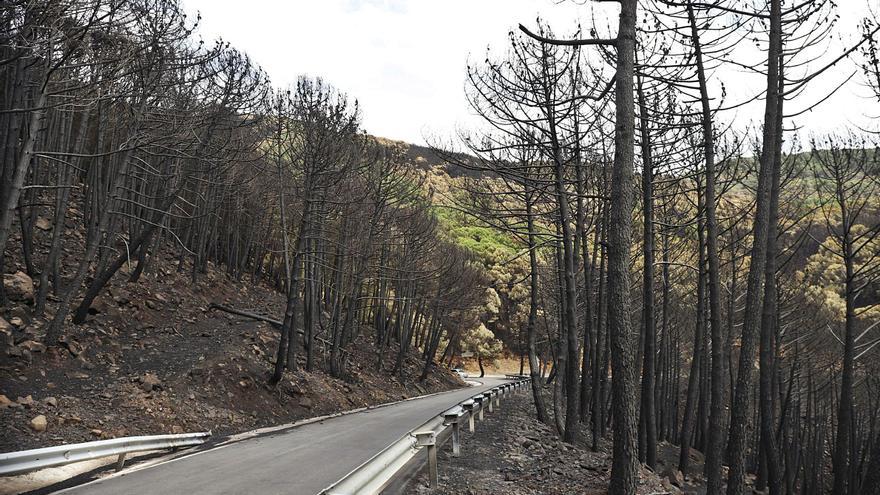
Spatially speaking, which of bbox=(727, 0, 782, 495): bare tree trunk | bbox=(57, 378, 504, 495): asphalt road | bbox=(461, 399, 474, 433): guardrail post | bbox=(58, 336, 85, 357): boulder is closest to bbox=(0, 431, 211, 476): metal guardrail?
bbox=(57, 378, 504, 495): asphalt road

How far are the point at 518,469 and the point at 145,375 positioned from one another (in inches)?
357

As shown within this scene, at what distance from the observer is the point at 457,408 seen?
1034 cm

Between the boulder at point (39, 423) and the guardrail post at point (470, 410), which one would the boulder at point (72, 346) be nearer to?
the boulder at point (39, 423)

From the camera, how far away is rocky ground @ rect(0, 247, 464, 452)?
34.7 feet

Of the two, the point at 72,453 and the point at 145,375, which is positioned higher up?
the point at 72,453

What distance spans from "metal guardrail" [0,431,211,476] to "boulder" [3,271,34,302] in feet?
25.9

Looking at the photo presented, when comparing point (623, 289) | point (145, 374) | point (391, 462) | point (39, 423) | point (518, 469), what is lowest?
point (518, 469)

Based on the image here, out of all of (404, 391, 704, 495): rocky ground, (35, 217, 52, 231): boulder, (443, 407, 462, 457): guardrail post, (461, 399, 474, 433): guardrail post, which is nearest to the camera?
(404, 391, 704, 495): rocky ground

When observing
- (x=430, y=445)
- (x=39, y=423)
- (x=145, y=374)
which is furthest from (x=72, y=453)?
(x=145, y=374)

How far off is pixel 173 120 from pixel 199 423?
6839mm

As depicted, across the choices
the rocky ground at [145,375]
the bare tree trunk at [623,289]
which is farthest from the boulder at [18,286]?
the bare tree trunk at [623,289]

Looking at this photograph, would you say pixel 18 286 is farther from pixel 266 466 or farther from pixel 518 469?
pixel 518 469

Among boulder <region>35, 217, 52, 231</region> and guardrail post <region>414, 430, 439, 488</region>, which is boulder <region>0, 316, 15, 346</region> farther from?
guardrail post <region>414, 430, 439, 488</region>

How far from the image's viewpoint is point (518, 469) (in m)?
9.66
